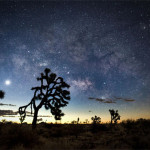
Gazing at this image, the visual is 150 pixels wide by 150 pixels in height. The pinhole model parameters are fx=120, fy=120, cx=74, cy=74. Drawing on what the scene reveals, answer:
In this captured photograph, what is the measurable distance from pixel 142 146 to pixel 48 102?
38.8 feet

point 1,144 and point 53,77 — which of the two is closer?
point 1,144

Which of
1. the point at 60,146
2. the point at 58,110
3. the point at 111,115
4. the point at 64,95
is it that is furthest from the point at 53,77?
the point at 111,115

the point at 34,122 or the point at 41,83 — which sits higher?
the point at 41,83

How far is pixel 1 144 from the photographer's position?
227 inches

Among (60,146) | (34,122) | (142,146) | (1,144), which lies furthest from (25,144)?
(34,122)

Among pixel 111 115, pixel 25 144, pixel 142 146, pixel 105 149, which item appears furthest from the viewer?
pixel 111 115

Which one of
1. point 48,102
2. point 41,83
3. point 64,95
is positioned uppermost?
point 41,83

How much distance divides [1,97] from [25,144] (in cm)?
1015

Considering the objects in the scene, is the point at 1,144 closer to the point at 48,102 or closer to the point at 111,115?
the point at 48,102

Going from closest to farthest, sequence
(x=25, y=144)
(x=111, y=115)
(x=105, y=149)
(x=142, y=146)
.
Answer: (x=142, y=146) → (x=105, y=149) → (x=25, y=144) → (x=111, y=115)

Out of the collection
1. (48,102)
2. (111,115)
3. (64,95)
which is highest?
(64,95)

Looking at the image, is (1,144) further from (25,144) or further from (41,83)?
(41,83)

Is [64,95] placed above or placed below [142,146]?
above

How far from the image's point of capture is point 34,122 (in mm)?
13102
